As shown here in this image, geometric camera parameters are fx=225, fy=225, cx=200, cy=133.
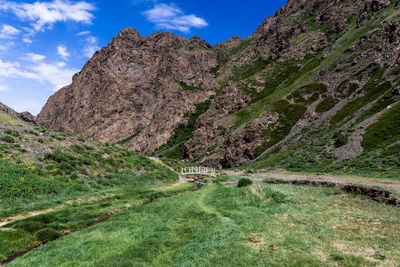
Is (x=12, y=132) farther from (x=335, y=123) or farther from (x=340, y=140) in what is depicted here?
(x=335, y=123)

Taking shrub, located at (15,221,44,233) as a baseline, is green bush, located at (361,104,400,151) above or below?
above

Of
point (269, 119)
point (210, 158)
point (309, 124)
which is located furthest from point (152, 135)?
point (309, 124)

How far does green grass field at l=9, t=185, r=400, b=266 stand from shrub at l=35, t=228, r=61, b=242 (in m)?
1.19

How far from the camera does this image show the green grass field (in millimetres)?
9477

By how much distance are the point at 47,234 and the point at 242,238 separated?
12220 mm

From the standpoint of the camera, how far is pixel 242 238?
12.0 metres

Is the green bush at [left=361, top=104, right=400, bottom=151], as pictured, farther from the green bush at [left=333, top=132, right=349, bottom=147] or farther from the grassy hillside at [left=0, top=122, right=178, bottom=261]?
the grassy hillside at [left=0, top=122, right=178, bottom=261]

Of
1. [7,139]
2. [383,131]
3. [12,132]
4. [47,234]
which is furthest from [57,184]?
[383,131]

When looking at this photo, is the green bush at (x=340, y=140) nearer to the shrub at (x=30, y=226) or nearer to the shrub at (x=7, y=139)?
the shrub at (x=30, y=226)

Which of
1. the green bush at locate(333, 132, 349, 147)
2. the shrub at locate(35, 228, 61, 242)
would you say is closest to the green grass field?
the shrub at locate(35, 228, 61, 242)

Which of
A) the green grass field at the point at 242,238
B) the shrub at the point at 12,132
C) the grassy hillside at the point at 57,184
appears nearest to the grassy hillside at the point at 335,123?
the green grass field at the point at 242,238

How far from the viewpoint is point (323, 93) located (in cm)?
11238

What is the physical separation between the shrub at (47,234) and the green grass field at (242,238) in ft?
3.90

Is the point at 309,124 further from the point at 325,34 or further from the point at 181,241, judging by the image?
the point at 325,34
